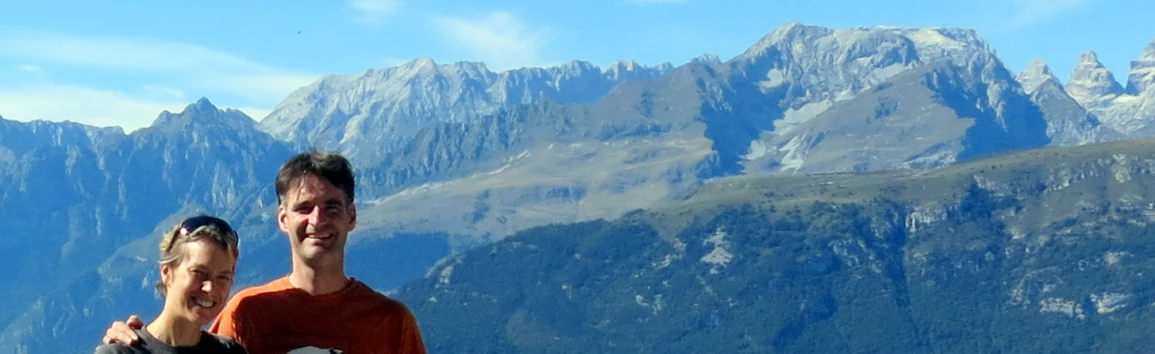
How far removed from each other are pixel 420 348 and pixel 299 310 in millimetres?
1271

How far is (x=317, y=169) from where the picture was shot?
18141mm

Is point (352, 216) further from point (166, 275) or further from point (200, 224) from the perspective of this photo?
point (166, 275)

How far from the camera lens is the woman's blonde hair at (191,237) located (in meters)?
16.6

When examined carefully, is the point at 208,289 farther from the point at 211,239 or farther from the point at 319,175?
the point at 319,175

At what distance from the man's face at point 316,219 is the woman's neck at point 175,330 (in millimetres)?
1831

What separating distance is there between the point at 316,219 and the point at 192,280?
6.11ft

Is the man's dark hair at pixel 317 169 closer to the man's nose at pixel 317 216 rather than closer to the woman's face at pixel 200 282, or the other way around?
the man's nose at pixel 317 216

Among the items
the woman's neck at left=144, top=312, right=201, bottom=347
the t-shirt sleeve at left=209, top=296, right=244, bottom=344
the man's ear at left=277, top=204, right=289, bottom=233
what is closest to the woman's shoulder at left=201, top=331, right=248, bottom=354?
the woman's neck at left=144, top=312, right=201, bottom=347

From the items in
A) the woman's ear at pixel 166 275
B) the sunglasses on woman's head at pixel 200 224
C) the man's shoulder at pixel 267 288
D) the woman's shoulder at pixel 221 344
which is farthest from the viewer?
the man's shoulder at pixel 267 288

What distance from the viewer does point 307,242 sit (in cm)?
1823

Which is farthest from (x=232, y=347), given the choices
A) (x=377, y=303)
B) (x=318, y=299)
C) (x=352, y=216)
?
(x=352, y=216)

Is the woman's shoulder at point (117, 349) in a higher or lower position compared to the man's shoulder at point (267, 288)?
lower

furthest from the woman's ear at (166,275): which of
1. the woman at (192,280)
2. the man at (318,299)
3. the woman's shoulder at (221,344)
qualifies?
the man at (318,299)

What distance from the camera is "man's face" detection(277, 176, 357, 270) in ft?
59.6
